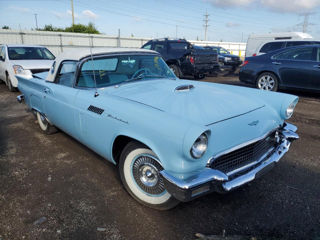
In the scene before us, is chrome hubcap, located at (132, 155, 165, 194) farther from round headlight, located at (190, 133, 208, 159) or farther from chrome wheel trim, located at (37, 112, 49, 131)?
chrome wheel trim, located at (37, 112, 49, 131)

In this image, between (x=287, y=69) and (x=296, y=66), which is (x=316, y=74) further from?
(x=287, y=69)

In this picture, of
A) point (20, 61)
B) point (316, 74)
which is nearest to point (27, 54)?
point (20, 61)

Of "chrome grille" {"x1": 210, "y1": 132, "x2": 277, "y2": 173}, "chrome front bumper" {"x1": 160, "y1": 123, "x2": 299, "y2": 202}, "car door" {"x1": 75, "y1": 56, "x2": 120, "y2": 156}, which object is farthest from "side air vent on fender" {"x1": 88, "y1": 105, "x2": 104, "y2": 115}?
"chrome grille" {"x1": 210, "y1": 132, "x2": 277, "y2": 173}

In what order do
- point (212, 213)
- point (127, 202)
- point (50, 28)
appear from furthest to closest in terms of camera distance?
point (50, 28) → point (127, 202) → point (212, 213)

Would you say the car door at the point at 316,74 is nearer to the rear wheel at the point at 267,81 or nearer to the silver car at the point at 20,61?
the rear wheel at the point at 267,81

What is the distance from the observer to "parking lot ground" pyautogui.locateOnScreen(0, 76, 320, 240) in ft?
7.04

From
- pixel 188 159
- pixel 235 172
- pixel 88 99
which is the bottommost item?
pixel 235 172

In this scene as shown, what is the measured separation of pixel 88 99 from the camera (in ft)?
9.41

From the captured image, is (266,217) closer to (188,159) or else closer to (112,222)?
(188,159)

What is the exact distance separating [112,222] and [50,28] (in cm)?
4741

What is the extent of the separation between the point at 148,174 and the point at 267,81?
6495 mm

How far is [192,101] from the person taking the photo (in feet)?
8.41

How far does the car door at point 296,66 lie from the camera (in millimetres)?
6738

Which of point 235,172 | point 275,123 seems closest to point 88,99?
point 235,172
